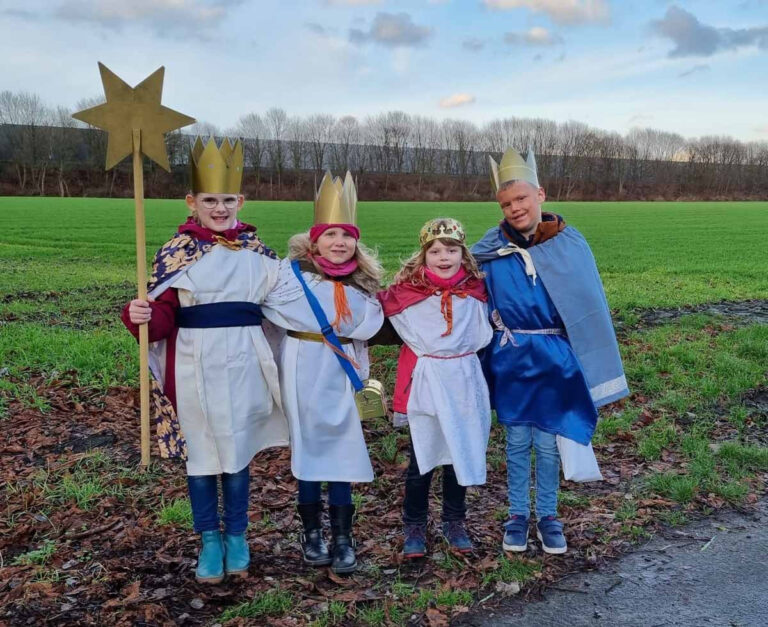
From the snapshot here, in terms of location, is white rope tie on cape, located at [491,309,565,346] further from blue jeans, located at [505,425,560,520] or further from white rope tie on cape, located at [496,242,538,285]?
blue jeans, located at [505,425,560,520]

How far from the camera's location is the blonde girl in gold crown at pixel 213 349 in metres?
3.64

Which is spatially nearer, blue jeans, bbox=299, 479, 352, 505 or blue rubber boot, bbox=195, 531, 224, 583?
blue rubber boot, bbox=195, 531, 224, 583

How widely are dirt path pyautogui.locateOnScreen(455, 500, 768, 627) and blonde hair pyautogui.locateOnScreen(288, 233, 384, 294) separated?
1.79 meters

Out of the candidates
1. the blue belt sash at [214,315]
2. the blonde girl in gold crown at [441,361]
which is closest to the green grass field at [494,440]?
the blonde girl in gold crown at [441,361]

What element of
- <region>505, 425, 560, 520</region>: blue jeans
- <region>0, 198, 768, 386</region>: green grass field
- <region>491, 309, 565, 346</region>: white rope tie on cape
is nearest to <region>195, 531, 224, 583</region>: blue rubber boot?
<region>505, 425, 560, 520</region>: blue jeans

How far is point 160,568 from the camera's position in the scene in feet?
13.0

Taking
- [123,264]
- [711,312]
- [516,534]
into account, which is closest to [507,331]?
[516,534]

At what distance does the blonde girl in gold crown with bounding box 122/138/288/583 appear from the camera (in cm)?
364

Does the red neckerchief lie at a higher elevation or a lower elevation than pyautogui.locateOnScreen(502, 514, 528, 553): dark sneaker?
higher

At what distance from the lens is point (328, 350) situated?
3.83 meters

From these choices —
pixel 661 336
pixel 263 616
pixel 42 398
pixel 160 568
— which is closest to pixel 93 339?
pixel 42 398

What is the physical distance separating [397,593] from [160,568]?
1.33m

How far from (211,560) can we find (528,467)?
1844 mm

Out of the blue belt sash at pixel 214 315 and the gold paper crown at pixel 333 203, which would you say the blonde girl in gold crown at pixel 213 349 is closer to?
the blue belt sash at pixel 214 315
